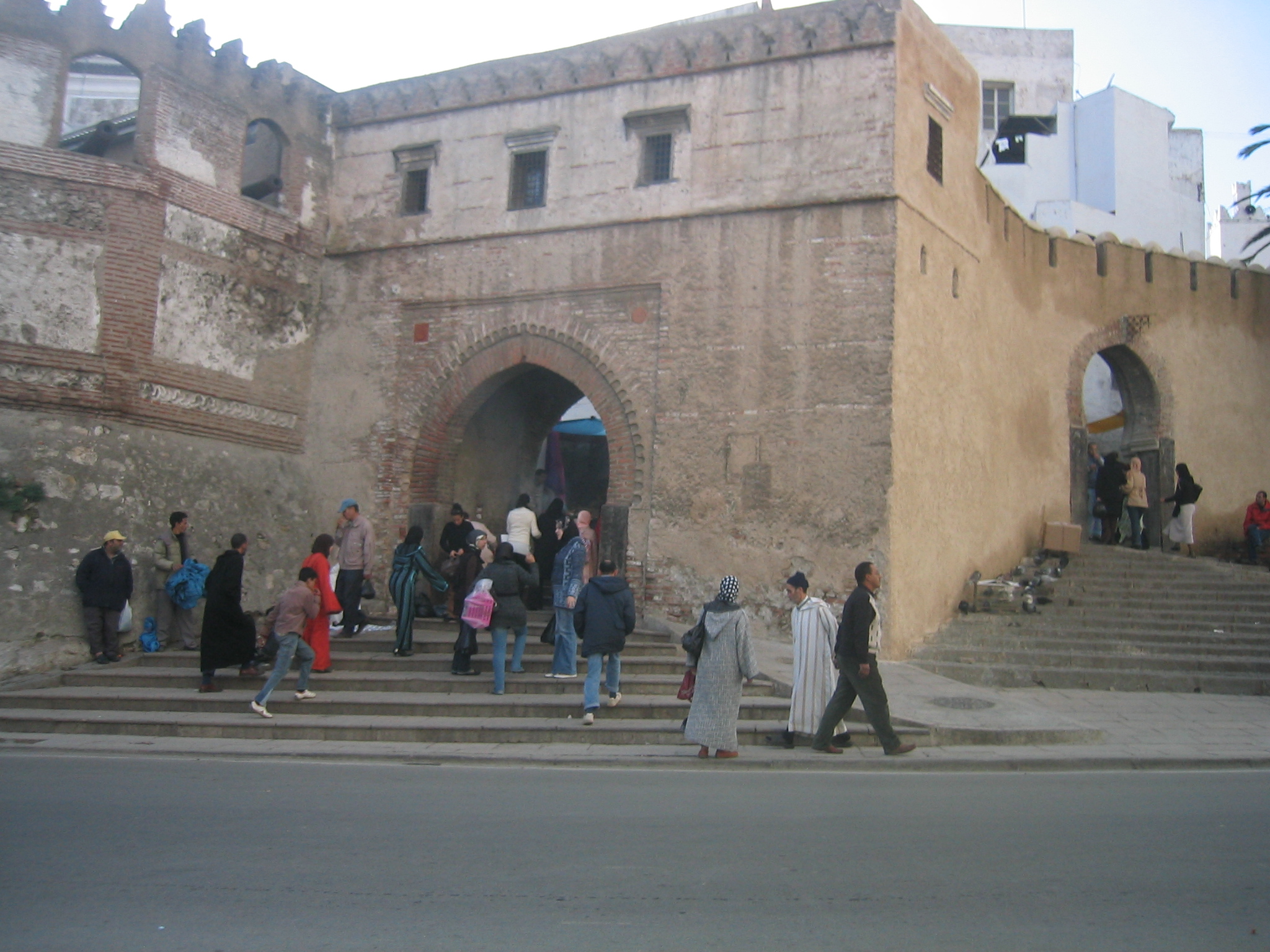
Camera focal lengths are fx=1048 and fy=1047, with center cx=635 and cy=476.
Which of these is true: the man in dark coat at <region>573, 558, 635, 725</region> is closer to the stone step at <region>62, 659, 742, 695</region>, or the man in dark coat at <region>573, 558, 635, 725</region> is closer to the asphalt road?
the stone step at <region>62, 659, 742, 695</region>

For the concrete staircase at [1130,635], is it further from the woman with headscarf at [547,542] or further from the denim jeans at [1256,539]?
the woman with headscarf at [547,542]

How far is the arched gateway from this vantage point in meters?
12.7

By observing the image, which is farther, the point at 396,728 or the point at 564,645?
the point at 564,645

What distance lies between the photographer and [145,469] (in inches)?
470

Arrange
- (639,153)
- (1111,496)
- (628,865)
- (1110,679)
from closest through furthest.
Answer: (628,865)
(1110,679)
(639,153)
(1111,496)

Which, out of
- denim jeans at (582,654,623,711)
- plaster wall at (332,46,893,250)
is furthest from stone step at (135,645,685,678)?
plaster wall at (332,46,893,250)

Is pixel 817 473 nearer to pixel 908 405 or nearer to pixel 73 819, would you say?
pixel 908 405

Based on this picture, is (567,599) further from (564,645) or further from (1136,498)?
(1136,498)

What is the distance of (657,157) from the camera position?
13.3 m

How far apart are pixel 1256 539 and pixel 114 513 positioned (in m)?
14.9

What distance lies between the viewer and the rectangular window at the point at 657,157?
518 inches

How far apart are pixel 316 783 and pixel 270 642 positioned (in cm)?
324

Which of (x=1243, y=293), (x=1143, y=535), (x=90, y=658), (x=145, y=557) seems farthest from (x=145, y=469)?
(x=1243, y=293)

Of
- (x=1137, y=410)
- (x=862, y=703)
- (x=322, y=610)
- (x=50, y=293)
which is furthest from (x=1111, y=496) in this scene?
(x=50, y=293)
